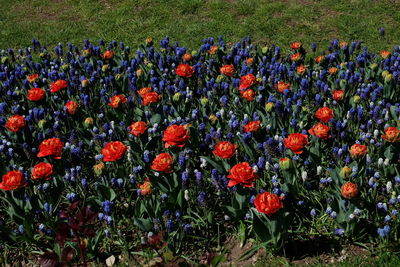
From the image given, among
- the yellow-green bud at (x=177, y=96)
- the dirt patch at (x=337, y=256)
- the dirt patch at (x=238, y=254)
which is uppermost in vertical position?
the yellow-green bud at (x=177, y=96)

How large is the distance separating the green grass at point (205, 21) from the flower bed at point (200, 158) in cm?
241

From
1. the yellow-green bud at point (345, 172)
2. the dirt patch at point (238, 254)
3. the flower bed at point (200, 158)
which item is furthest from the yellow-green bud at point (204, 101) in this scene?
the yellow-green bud at point (345, 172)

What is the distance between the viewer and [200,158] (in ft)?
14.5

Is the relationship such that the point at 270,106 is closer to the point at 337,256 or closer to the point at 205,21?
the point at 337,256

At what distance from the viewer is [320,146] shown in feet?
14.7

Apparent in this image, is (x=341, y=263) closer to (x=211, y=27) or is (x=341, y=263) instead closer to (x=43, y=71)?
(x=43, y=71)

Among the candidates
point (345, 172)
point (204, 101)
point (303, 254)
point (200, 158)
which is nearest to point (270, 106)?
point (204, 101)

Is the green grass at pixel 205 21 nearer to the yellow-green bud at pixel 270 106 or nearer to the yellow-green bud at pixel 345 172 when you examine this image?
the yellow-green bud at pixel 270 106

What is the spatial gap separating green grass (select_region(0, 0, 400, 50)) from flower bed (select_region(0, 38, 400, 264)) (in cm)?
241

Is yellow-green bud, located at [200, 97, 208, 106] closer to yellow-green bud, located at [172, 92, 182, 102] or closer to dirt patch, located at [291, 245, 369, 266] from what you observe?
yellow-green bud, located at [172, 92, 182, 102]

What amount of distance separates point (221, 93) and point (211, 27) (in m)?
3.47

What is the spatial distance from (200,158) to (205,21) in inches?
204

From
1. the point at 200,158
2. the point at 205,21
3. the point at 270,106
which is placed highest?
the point at 205,21

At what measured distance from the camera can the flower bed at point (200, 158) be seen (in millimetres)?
3781
